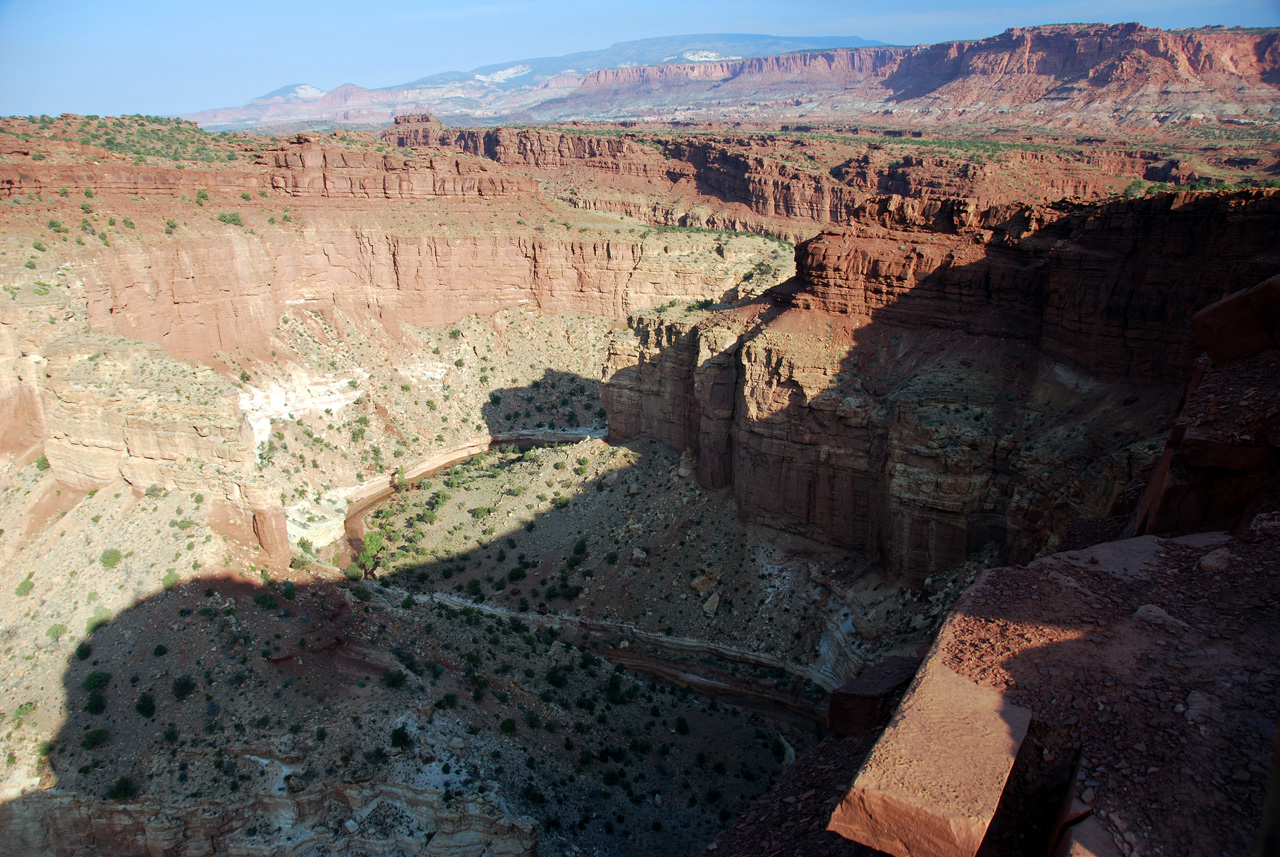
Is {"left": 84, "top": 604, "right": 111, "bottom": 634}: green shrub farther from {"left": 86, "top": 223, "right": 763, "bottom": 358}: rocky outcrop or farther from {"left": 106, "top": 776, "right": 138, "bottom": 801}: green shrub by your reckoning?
{"left": 86, "top": 223, "right": 763, "bottom": 358}: rocky outcrop

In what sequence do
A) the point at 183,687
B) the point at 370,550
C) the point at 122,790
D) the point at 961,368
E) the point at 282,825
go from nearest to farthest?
1. the point at 122,790
2. the point at 282,825
3. the point at 183,687
4. the point at 961,368
5. the point at 370,550

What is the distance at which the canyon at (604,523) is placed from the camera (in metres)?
13.9

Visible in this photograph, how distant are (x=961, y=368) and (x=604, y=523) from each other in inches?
642

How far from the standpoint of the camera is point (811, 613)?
26.6 meters

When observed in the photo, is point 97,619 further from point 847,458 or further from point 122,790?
point 847,458

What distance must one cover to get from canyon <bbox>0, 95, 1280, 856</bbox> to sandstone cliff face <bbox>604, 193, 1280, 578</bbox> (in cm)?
11

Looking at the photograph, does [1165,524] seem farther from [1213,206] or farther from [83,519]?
[83,519]

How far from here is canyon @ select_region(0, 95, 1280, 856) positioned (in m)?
13.9

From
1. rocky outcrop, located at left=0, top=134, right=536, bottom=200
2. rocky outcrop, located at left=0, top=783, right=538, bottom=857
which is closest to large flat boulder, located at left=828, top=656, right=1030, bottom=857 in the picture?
rocky outcrop, located at left=0, top=783, right=538, bottom=857

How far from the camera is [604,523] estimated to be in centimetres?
3391

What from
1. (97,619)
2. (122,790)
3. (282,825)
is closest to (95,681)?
(97,619)

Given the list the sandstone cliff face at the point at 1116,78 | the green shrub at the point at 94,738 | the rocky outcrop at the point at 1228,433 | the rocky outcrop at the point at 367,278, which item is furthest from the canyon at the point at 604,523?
the sandstone cliff face at the point at 1116,78

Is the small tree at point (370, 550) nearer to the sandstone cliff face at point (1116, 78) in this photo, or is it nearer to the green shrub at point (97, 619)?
the green shrub at point (97, 619)

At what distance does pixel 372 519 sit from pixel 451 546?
21.9ft
